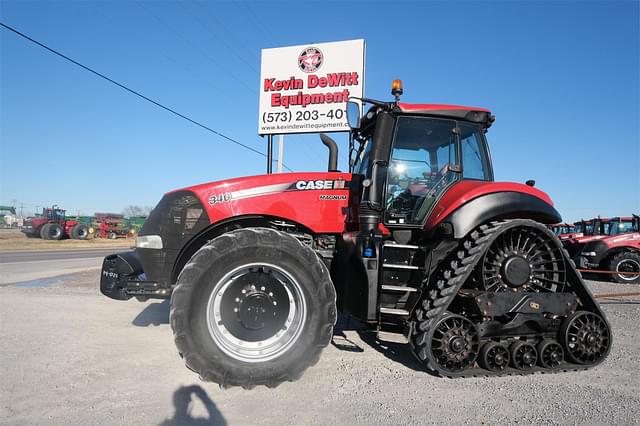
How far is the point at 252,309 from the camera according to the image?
3203mm

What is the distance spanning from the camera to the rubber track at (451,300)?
3.21m

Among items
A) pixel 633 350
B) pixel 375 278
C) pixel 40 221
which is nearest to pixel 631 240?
pixel 633 350

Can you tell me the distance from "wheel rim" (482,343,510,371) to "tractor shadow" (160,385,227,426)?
2.25 metres

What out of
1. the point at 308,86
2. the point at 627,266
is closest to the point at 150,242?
the point at 308,86

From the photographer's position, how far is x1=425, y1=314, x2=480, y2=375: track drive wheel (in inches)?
127

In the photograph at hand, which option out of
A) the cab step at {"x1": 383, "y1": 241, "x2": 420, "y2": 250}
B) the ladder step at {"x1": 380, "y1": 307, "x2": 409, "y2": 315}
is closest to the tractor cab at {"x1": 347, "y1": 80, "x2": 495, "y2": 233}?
the cab step at {"x1": 383, "y1": 241, "x2": 420, "y2": 250}

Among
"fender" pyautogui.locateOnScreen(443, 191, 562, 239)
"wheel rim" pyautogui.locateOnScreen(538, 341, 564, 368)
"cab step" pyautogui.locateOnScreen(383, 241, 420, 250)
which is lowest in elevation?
"wheel rim" pyautogui.locateOnScreen(538, 341, 564, 368)

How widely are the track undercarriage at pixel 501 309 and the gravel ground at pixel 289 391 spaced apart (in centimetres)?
17

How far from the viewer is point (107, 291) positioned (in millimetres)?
3746

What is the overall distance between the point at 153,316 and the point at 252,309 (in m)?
2.81

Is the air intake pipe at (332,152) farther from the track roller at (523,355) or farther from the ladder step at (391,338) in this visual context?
the track roller at (523,355)

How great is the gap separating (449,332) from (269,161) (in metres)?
7.29

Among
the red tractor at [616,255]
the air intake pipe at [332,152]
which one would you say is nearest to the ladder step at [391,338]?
the air intake pipe at [332,152]

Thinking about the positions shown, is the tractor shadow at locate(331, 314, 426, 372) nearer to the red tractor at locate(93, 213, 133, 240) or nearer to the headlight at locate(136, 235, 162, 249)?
the headlight at locate(136, 235, 162, 249)
